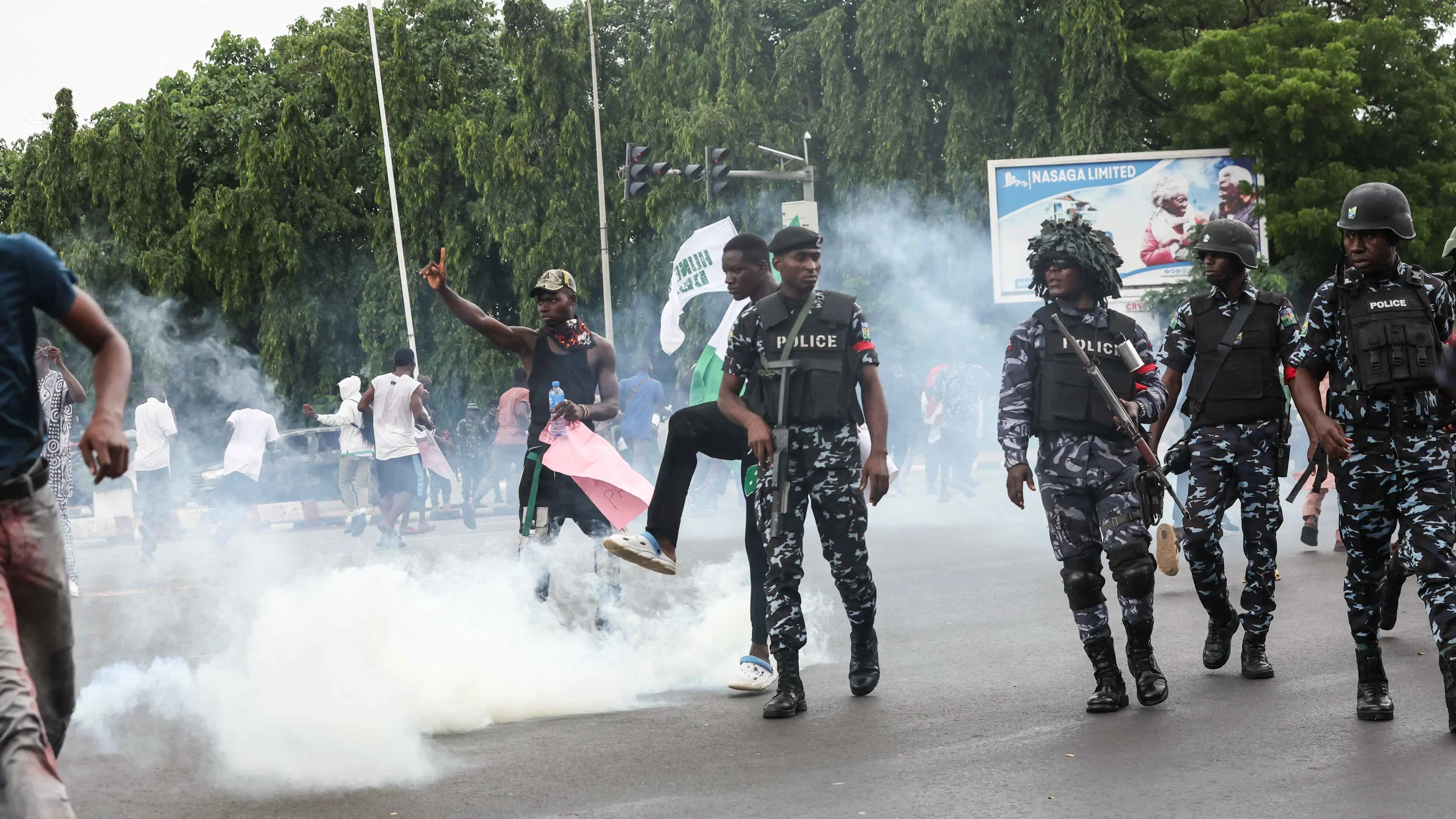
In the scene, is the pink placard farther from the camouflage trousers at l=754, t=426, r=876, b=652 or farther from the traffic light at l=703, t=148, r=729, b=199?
the traffic light at l=703, t=148, r=729, b=199

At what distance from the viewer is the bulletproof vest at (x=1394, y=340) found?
5.25 meters

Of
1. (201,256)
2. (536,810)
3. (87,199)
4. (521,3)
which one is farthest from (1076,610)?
(87,199)

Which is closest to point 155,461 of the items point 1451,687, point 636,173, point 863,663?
point 636,173

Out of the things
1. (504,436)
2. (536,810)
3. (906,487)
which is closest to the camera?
(536,810)

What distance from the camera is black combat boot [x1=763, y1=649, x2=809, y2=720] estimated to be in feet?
18.9

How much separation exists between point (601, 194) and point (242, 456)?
643 inches

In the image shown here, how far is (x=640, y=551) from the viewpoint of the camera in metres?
6.11

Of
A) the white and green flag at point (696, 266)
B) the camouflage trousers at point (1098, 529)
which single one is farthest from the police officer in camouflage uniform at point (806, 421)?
the white and green flag at point (696, 266)

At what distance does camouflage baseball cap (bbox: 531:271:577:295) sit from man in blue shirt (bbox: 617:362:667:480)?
848 cm

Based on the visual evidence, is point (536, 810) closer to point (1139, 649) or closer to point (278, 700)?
point (278, 700)

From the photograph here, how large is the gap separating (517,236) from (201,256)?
809cm

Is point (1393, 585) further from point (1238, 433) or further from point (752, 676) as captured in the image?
point (752, 676)

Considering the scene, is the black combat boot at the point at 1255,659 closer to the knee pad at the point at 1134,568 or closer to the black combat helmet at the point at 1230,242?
the knee pad at the point at 1134,568

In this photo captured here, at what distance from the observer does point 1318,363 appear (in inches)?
219
